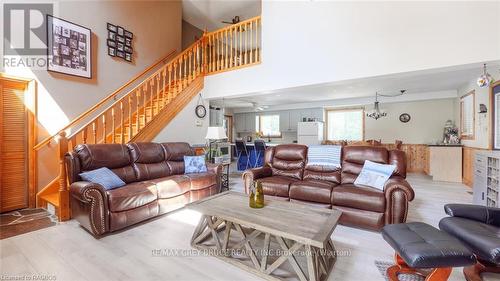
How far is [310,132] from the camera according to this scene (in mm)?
7582

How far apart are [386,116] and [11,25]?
886cm

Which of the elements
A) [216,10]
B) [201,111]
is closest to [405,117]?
[201,111]

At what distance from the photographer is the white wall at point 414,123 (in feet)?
21.6

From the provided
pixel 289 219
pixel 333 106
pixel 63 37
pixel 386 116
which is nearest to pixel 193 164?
pixel 289 219

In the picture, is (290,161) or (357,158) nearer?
(357,158)

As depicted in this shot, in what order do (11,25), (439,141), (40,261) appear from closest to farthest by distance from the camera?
(40,261) < (11,25) < (439,141)

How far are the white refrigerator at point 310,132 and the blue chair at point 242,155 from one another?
2.16m

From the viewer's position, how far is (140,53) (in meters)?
5.09

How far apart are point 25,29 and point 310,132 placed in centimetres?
697

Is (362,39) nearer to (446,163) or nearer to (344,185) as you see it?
(344,185)

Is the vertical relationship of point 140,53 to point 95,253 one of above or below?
above

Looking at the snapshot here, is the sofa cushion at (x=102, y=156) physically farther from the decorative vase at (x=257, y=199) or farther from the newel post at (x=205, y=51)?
the newel post at (x=205, y=51)

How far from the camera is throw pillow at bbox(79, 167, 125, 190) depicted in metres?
2.75

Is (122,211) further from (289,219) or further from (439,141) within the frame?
(439,141)
